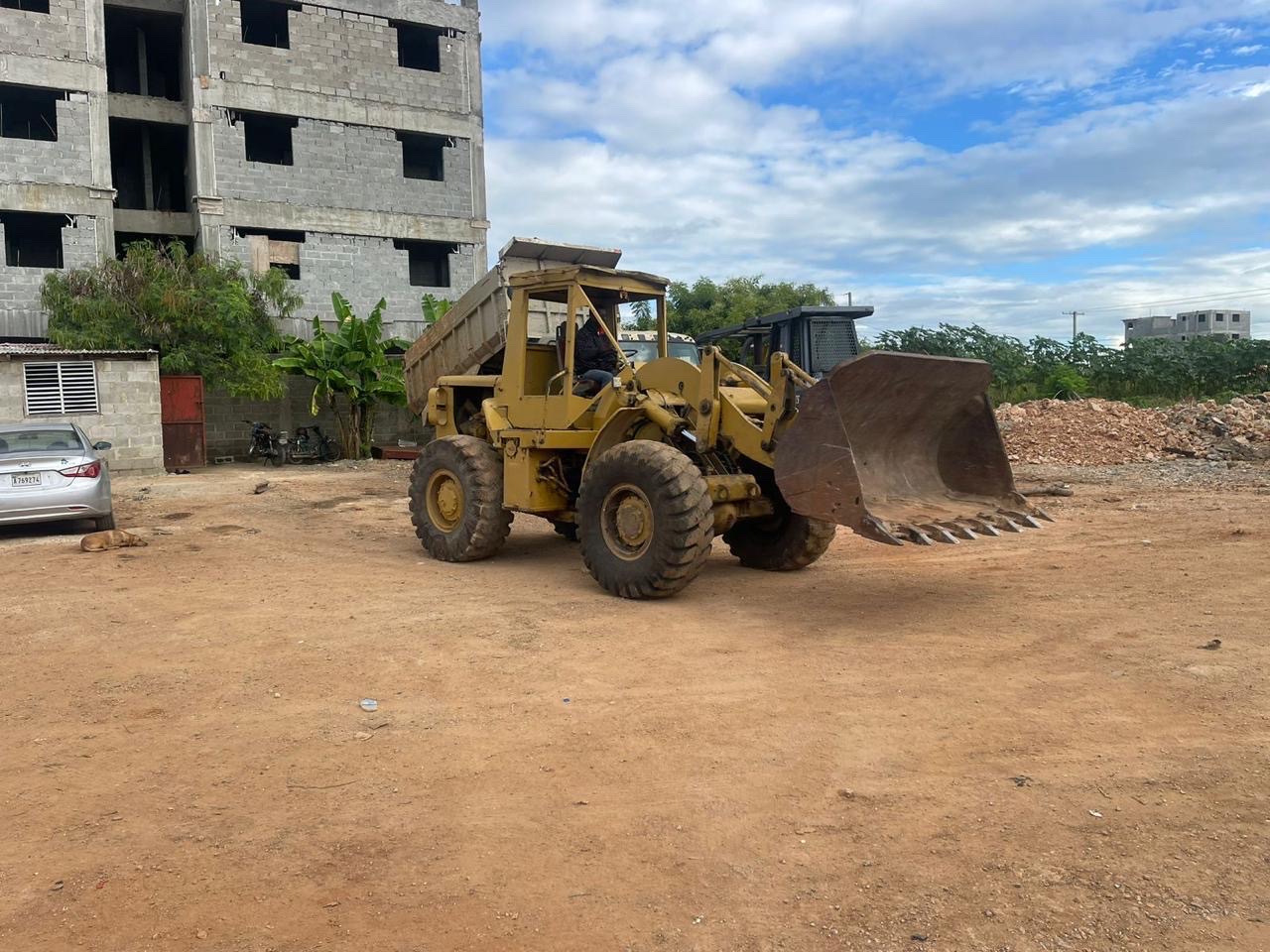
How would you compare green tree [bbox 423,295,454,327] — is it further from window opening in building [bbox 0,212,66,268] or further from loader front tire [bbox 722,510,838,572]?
loader front tire [bbox 722,510,838,572]

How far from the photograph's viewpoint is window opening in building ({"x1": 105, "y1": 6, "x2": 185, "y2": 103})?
26.9 metres

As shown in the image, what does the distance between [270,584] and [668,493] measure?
364 cm

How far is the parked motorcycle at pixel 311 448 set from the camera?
2326 centimetres

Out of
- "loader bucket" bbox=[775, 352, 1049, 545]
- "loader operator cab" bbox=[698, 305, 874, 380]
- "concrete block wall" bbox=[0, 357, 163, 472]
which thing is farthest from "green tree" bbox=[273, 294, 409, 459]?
"loader bucket" bbox=[775, 352, 1049, 545]

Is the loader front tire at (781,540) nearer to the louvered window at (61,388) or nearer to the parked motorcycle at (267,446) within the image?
the louvered window at (61,388)

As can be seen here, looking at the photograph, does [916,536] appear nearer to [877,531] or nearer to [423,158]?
[877,531]

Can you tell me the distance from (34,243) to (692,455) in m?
25.3

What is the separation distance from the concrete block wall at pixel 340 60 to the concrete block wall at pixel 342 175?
1092mm

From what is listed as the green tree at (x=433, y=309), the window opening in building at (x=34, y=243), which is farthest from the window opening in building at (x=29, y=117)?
the green tree at (x=433, y=309)

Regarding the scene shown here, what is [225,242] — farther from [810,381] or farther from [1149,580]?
[1149,580]

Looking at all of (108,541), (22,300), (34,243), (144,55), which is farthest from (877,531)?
(144,55)

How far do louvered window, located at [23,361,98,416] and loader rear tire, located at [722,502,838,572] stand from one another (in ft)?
49.6

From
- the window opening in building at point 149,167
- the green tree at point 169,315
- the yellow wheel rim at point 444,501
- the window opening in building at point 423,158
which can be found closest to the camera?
the yellow wheel rim at point 444,501

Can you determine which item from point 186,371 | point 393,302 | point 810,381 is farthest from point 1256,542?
point 393,302
